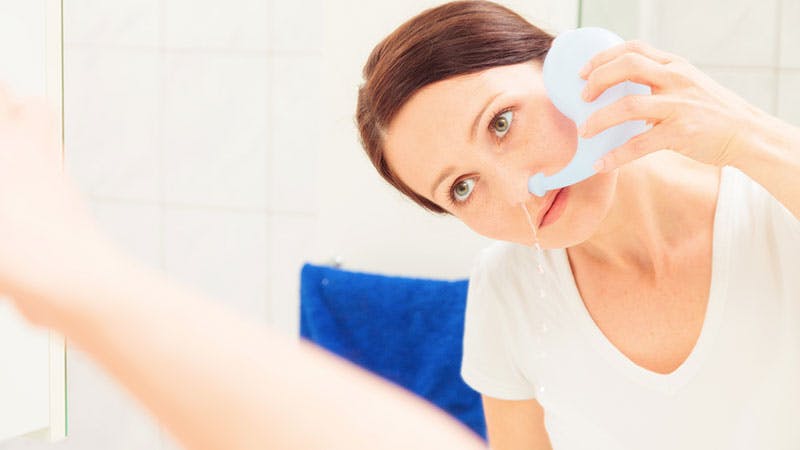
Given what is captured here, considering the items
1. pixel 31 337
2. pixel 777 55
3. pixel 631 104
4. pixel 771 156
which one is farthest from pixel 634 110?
pixel 31 337

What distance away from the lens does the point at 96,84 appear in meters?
2.11

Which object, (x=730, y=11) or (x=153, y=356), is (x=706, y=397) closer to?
(x=730, y=11)

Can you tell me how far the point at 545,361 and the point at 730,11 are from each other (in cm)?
50

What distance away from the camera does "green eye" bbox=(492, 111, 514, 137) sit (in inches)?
36.0

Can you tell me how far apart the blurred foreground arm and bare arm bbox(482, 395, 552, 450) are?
2.90ft

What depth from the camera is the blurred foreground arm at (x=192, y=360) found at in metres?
0.29

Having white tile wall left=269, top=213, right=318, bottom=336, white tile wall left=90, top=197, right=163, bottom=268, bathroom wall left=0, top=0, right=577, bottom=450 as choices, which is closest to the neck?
bathroom wall left=0, top=0, right=577, bottom=450

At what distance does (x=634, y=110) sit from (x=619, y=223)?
280mm

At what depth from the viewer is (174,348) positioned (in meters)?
0.30

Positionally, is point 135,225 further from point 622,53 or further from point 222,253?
point 622,53

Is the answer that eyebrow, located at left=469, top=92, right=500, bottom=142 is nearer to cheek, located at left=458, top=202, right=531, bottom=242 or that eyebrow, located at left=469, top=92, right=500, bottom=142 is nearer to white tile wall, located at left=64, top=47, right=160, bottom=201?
cheek, located at left=458, top=202, right=531, bottom=242

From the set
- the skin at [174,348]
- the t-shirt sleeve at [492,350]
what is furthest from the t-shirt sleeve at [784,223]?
the skin at [174,348]

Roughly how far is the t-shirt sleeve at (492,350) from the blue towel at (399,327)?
0.68 feet

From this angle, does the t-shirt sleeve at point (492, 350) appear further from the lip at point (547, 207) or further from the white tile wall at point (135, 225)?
the white tile wall at point (135, 225)
